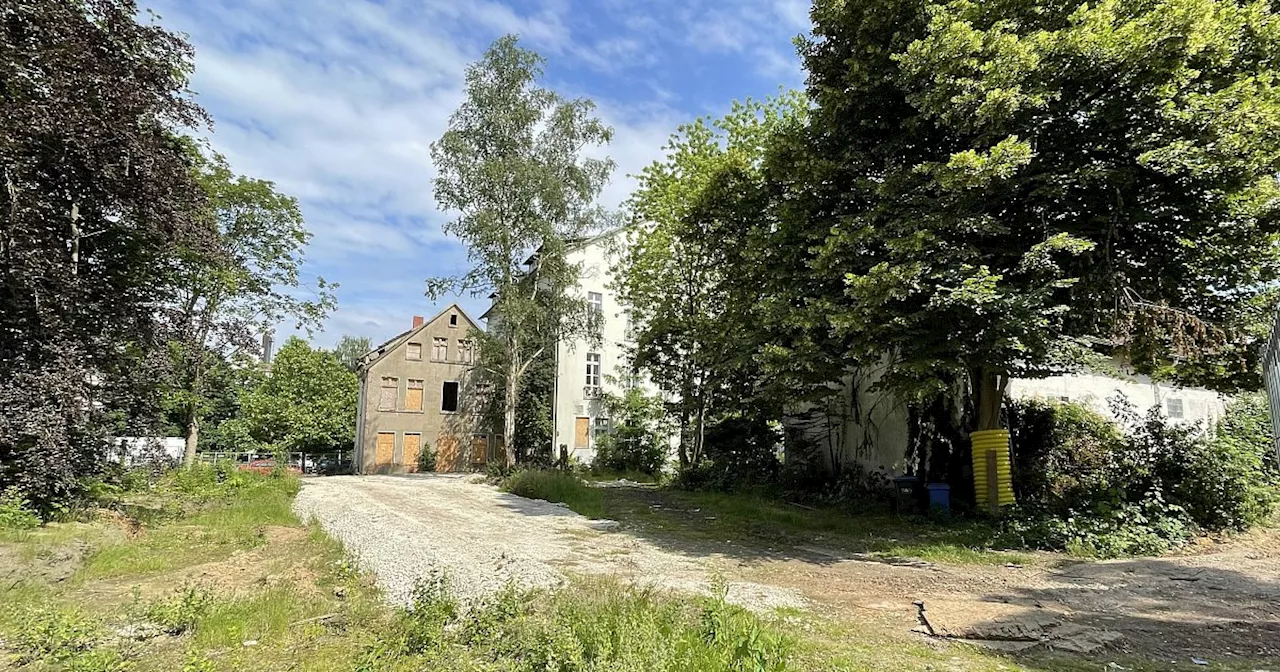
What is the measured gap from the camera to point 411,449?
3506 centimetres

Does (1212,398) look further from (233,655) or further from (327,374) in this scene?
(327,374)

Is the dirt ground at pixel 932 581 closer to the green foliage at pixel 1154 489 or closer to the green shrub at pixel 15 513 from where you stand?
the green foliage at pixel 1154 489

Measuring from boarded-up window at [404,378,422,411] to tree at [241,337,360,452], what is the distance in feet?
13.1

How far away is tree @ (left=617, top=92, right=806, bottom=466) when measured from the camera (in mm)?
16891

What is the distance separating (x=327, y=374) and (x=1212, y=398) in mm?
36804

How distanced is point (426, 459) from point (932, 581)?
31107 millimetres

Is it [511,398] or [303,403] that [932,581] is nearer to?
[511,398]

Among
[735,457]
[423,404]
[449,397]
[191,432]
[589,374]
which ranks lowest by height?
[735,457]

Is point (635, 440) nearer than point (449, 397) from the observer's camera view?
Yes

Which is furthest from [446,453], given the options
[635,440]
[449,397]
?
[635,440]

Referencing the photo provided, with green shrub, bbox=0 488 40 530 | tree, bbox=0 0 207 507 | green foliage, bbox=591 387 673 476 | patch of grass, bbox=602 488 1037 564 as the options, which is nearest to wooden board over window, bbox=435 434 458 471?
green foliage, bbox=591 387 673 476

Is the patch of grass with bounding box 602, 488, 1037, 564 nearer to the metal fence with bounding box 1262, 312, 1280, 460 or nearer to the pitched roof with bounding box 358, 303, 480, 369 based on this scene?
the metal fence with bounding box 1262, 312, 1280, 460

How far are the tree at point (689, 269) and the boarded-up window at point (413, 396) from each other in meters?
17.4

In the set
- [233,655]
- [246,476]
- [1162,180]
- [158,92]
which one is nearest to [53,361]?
[158,92]
